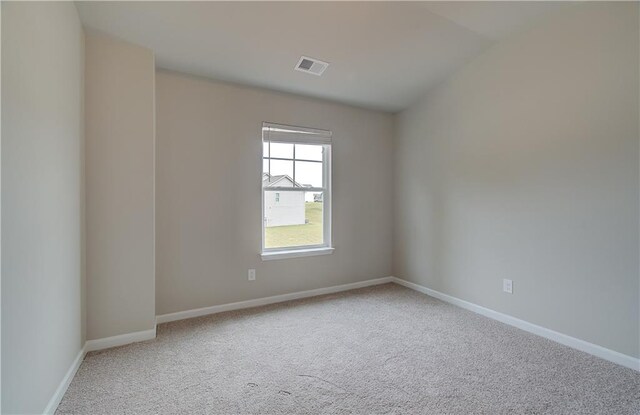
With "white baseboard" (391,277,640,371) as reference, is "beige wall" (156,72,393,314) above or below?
above

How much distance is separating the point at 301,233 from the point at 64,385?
7.77ft

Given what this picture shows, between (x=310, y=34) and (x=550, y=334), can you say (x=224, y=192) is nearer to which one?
(x=310, y=34)

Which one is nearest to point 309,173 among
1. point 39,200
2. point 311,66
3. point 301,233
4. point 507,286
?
point 301,233

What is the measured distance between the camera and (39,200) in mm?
1485

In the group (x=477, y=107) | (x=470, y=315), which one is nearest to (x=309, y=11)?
(x=477, y=107)

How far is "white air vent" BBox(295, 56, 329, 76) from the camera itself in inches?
110

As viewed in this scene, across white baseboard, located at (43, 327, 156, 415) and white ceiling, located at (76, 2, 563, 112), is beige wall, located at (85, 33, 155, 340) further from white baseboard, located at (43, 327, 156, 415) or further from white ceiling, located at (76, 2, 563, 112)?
white ceiling, located at (76, 2, 563, 112)

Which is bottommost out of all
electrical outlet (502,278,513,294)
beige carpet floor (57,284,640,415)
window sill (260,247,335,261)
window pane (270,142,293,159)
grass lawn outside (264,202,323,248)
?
beige carpet floor (57,284,640,415)

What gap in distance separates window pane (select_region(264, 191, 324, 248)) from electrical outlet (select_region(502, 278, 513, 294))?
197cm

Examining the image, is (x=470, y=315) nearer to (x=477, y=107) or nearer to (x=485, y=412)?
(x=485, y=412)

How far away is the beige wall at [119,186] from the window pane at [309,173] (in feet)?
5.17

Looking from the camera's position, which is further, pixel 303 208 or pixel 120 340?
pixel 303 208

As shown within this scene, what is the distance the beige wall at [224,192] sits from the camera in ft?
9.25

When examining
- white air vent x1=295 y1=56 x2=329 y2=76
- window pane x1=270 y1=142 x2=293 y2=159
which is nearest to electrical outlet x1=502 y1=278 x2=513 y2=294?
window pane x1=270 y1=142 x2=293 y2=159
